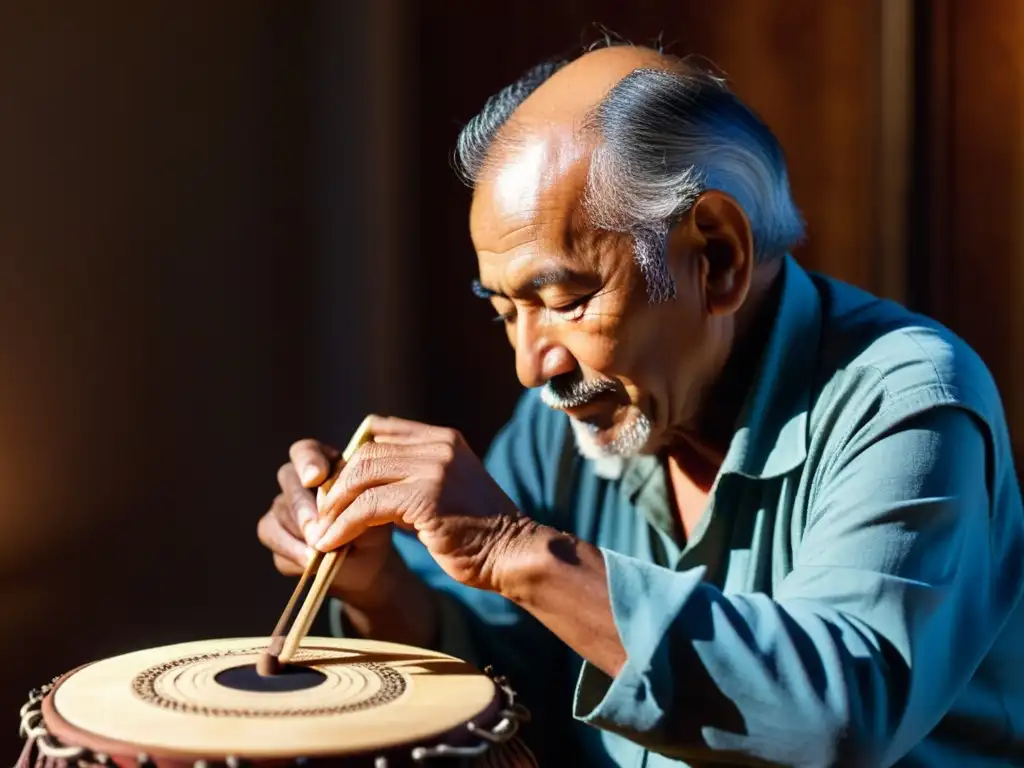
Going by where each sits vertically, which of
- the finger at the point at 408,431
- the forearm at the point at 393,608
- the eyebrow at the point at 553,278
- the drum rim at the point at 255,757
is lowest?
the forearm at the point at 393,608

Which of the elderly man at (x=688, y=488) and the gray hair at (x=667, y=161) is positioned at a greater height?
the gray hair at (x=667, y=161)

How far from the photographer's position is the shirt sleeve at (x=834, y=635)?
48.5 inches

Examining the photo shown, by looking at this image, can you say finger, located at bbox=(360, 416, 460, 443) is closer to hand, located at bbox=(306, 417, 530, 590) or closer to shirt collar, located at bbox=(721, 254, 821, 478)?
hand, located at bbox=(306, 417, 530, 590)

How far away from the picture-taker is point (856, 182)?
8.39 feet

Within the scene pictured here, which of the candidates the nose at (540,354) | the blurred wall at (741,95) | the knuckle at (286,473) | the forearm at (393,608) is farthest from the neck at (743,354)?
the blurred wall at (741,95)

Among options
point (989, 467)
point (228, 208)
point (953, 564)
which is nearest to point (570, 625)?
point (953, 564)

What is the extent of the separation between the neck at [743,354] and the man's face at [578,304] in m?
0.09

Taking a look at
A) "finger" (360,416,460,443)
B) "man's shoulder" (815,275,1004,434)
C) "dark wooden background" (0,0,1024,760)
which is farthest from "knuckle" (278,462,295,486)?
"man's shoulder" (815,275,1004,434)

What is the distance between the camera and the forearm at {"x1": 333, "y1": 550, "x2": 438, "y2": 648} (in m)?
1.74

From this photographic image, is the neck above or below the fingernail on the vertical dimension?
above

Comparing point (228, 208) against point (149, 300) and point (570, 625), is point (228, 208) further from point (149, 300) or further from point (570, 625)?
point (570, 625)

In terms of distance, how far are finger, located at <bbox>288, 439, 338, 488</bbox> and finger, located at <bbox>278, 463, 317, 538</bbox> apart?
0.12 ft

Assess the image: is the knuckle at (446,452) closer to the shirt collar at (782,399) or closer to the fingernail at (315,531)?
the fingernail at (315,531)

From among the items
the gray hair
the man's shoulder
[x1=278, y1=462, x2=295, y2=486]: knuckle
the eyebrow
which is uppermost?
the gray hair
